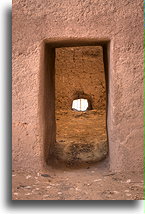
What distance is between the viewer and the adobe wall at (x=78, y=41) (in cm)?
230


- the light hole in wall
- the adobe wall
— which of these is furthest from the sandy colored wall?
the adobe wall

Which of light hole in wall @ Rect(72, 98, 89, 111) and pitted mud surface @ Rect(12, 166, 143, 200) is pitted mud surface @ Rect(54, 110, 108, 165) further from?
light hole in wall @ Rect(72, 98, 89, 111)

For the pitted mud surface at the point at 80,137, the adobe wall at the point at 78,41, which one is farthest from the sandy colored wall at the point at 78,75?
the adobe wall at the point at 78,41

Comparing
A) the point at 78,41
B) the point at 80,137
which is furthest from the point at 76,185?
the point at 80,137

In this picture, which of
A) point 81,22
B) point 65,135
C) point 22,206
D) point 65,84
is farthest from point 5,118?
point 65,84

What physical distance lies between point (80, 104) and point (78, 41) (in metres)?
4.88

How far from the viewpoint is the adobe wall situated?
2.30 meters

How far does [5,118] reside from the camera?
1.57 m

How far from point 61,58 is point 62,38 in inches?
180

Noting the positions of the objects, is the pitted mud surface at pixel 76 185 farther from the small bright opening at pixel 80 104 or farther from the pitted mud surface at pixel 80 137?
the small bright opening at pixel 80 104

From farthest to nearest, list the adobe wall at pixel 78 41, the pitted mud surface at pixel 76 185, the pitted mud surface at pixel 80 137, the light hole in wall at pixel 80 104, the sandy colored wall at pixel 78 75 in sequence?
the light hole in wall at pixel 80 104 → the sandy colored wall at pixel 78 75 → the pitted mud surface at pixel 80 137 → the adobe wall at pixel 78 41 → the pitted mud surface at pixel 76 185

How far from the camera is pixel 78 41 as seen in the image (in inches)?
95.3

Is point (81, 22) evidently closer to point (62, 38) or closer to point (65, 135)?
point (62, 38)

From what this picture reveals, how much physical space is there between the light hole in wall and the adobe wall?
15.6ft
